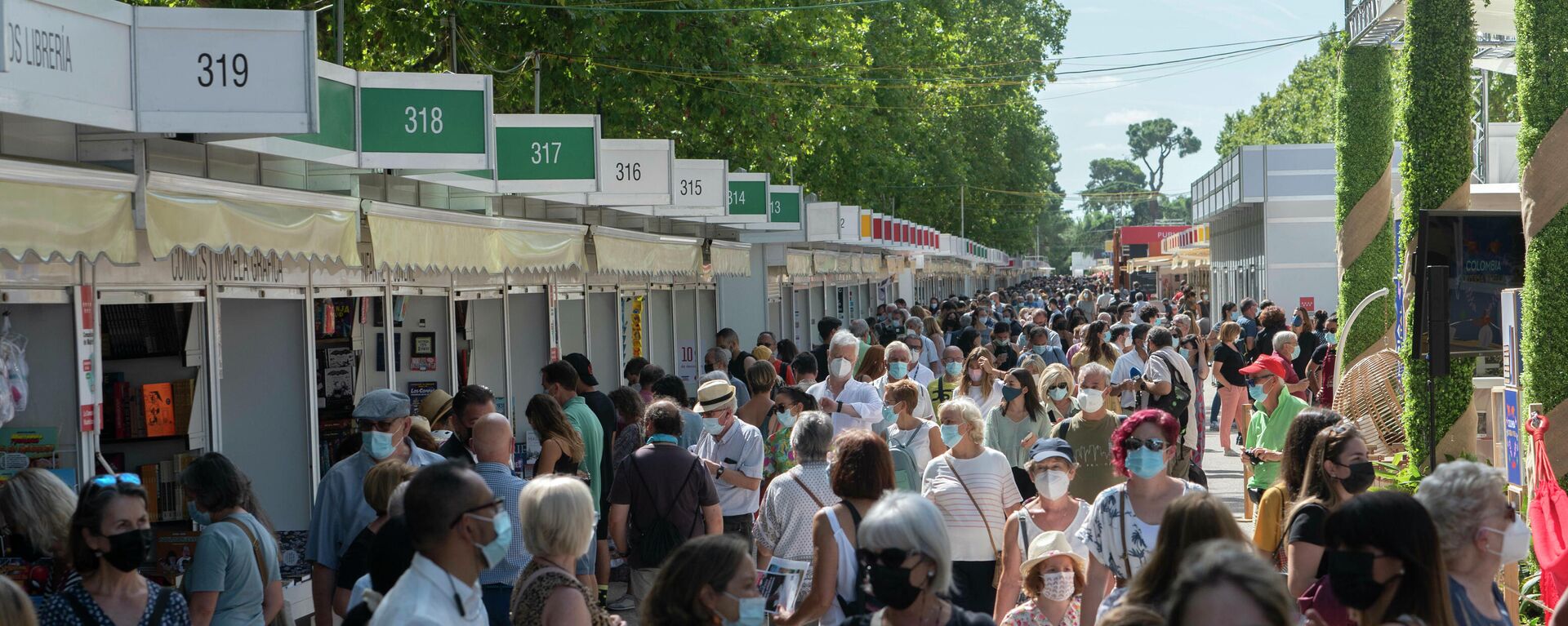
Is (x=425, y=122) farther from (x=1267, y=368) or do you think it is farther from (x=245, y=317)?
(x=1267, y=368)

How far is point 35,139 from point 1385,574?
5.41 metres

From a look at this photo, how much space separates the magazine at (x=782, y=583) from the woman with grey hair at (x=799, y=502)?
5 cm

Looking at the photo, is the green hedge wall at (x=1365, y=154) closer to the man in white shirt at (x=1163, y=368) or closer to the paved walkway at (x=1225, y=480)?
the paved walkway at (x=1225, y=480)

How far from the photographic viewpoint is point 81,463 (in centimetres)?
664

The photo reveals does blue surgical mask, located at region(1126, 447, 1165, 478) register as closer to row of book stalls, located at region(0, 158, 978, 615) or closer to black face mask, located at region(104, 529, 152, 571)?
black face mask, located at region(104, 529, 152, 571)

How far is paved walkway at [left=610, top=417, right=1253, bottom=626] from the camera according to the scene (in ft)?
38.8

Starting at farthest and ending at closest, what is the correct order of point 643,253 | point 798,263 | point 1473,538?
point 798,263 → point 643,253 → point 1473,538

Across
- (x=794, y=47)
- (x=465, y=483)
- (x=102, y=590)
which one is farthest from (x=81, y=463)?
(x=794, y=47)

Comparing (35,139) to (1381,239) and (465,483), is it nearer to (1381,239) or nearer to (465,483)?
(465,483)

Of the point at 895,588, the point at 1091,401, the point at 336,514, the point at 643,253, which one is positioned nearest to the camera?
the point at 895,588

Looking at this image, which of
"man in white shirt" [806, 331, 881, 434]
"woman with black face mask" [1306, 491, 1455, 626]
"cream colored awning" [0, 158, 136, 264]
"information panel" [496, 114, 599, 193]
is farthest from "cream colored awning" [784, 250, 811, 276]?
"woman with black face mask" [1306, 491, 1455, 626]

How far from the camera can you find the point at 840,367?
948 centimetres

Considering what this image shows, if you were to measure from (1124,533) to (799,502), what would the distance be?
1.56 metres

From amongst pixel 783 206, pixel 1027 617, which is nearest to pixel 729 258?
pixel 783 206
